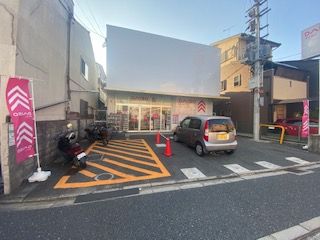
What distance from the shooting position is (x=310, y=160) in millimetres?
7148

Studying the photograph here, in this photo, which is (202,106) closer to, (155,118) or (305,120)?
(155,118)

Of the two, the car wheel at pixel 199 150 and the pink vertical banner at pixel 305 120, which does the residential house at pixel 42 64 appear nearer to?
the car wheel at pixel 199 150

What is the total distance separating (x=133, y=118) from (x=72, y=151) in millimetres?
8219

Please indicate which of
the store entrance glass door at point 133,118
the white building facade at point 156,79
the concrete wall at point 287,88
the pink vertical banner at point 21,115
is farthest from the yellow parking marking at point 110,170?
the concrete wall at point 287,88

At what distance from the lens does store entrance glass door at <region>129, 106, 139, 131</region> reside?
1377 centimetres

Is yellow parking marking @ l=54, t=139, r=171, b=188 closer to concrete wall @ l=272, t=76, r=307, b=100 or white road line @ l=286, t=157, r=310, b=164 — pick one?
white road line @ l=286, t=157, r=310, b=164

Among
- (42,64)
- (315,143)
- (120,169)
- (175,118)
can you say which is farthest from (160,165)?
(175,118)

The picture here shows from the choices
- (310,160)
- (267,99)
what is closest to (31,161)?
(310,160)

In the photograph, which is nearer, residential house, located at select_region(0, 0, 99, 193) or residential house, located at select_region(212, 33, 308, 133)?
residential house, located at select_region(0, 0, 99, 193)

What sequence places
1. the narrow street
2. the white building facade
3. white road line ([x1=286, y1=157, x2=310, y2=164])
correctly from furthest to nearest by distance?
1. the white building facade
2. white road line ([x1=286, y1=157, x2=310, y2=164])
3. the narrow street

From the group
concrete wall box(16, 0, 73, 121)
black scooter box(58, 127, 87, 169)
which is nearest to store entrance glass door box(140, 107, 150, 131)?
concrete wall box(16, 0, 73, 121)

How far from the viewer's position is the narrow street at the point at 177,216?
2.70 metres

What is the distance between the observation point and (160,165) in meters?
6.18

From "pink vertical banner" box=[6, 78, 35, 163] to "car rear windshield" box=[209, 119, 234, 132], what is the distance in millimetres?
5711
